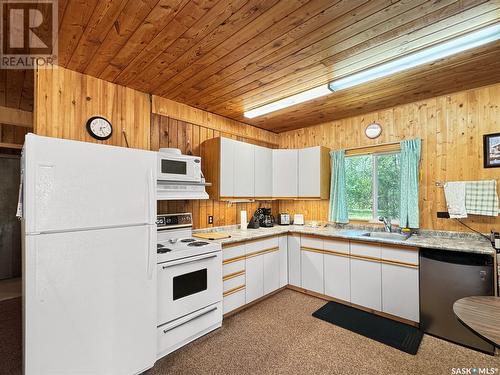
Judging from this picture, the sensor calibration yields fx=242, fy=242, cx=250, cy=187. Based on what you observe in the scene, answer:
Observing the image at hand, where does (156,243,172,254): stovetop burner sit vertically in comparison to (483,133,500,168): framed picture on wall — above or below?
below

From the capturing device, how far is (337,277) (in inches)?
127

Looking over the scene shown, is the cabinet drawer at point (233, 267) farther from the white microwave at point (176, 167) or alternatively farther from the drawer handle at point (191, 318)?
the white microwave at point (176, 167)

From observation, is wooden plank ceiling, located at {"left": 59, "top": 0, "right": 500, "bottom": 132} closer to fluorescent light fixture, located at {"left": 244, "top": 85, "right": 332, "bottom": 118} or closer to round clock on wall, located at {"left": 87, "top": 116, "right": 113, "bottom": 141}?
fluorescent light fixture, located at {"left": 244, "top": 85, "right": 332, "bottom": 118}

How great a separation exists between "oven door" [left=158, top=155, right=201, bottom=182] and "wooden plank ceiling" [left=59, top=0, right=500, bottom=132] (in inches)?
33.6

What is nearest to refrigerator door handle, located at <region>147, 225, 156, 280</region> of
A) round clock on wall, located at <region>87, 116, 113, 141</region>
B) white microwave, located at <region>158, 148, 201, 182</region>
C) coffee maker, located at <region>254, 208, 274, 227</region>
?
white microwave, located at <region>158, 148, 201, 182</region>

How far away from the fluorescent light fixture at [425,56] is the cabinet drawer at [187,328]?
2.78 metres

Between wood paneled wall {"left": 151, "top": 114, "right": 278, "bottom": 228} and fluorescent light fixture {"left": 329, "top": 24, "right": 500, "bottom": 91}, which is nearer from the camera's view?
fluorescent light fixture {"left": 329, "top": 24, "right": 500, "bottom": 91}

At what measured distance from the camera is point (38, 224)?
1533 millimetres

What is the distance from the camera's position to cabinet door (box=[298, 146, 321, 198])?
385 cm

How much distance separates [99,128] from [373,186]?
12.1 feet

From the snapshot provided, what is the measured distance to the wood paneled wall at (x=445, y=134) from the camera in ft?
9.02

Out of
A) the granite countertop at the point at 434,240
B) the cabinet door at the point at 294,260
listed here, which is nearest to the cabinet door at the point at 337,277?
the granite countertop at the point at 434,240

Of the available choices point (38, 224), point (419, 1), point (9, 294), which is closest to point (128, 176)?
point (38, 224)

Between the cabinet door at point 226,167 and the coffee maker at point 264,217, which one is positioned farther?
the coffee maker at point 264,217
